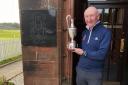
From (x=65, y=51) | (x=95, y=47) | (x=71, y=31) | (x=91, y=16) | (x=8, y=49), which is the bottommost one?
(x=8, y=49)

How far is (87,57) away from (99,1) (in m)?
2.36

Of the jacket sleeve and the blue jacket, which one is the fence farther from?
the jacket sleeve

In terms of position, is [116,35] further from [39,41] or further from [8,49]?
[8,49]

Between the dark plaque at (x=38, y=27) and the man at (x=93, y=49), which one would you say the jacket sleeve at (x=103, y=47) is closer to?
the man at (x=93, y=49)

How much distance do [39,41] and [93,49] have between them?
0.90 metres

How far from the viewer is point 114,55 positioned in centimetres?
513

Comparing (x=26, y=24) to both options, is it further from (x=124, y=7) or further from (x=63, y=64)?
(x=124, y=7)

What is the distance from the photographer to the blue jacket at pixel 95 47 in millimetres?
2576

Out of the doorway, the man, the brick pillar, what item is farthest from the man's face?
the doorway

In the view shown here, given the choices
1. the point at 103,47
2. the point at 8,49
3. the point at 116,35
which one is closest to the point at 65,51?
the point at 103,47

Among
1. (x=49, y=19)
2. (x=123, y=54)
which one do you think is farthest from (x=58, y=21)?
(x=123, y=54)

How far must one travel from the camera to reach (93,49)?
8.73ft

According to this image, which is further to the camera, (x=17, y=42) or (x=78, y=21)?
(x=17, y=42)

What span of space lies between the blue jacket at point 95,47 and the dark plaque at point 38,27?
0.58m
